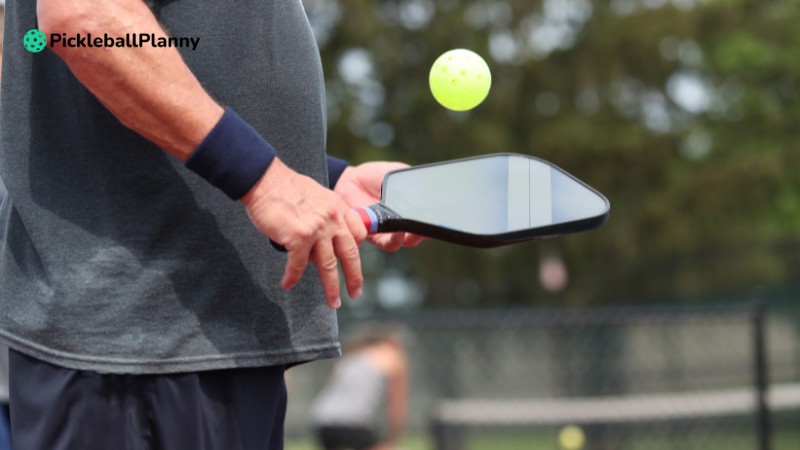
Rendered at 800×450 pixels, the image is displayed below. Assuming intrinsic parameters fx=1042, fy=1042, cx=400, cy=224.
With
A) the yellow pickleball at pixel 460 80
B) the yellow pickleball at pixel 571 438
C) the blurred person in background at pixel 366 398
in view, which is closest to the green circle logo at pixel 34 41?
the yellow pickleball at pixel 460 80

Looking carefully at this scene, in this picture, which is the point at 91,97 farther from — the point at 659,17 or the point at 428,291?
the point at 659,17

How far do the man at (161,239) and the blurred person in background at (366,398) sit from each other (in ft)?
19.0

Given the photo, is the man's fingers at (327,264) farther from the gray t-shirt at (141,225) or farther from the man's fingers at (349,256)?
the gray t-shirt at (141,225)

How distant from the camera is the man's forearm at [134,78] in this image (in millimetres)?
1527

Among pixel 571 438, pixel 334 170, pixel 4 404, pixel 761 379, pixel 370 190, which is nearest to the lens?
pixel 370 190

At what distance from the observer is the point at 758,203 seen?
2033 centimetres

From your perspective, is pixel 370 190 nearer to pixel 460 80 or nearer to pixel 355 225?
pixel 460 80

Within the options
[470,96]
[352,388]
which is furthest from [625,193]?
[470,96]

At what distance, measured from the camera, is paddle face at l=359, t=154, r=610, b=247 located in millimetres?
1662

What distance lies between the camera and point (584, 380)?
28.4ft

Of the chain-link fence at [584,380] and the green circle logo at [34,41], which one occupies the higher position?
the green circle logo at [34,41]

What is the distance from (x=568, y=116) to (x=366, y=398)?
1330 cm

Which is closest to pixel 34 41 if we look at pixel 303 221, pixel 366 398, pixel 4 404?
pixel 303 221

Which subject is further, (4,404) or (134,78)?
(4,404)
